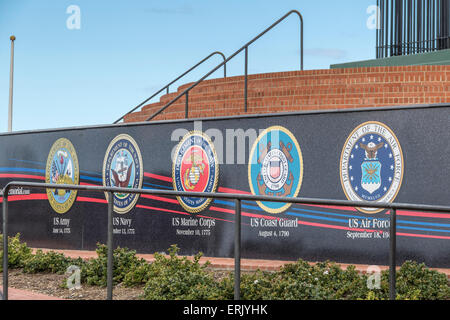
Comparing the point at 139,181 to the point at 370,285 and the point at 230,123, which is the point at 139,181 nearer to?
the point at 230,123

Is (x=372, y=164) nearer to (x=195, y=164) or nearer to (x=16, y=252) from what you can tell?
(x=195, y=164)

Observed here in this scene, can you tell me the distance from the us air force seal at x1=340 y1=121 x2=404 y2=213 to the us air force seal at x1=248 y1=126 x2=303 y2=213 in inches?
32.9

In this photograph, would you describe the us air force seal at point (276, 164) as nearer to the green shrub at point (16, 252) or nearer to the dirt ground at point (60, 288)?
the dirt ground at point (60, 288)

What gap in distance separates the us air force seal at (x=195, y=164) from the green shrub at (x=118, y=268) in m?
3.71

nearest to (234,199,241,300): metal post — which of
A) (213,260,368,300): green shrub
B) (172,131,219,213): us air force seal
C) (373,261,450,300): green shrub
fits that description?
(213,260,368,300): green shrub

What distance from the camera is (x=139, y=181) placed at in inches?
506

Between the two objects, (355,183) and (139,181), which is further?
(139,181)

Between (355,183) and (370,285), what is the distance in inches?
174

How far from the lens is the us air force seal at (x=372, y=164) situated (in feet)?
32.6

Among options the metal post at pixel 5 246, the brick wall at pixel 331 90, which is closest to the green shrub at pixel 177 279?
the metal post at pixel 5 246

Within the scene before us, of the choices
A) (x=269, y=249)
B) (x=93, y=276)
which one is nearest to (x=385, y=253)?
(x=269, y=249)

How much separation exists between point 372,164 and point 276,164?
1.65 metres

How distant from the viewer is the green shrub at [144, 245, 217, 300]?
713 centimetres
